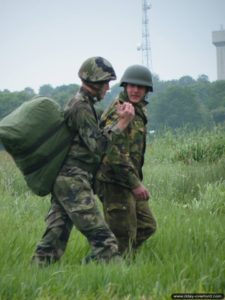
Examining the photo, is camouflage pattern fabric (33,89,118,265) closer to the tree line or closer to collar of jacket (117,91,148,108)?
collar of jacket (117,91,148,108)

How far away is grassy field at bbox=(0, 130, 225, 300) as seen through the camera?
4364 mm

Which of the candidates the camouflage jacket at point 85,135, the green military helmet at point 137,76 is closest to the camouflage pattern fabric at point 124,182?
the green military helmet at point 137,76

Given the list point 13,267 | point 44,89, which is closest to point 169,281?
point 13,267

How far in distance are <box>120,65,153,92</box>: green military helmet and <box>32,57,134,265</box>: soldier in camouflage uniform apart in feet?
1.56

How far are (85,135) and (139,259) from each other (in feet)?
3.60

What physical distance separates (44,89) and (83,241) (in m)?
71.0

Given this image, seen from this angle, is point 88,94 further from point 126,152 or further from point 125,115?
point 126,152

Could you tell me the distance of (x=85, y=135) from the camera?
5.02 m

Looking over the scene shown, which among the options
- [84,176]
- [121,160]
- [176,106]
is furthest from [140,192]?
[176,106]

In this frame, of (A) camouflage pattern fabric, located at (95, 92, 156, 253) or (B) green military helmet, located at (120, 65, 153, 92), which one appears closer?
(A) camouflage pattern fabric, located at (95, 92, 156, 253)

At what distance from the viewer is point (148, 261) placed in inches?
209

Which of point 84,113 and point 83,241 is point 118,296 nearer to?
point 84,113

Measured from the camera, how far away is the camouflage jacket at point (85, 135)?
198 inches

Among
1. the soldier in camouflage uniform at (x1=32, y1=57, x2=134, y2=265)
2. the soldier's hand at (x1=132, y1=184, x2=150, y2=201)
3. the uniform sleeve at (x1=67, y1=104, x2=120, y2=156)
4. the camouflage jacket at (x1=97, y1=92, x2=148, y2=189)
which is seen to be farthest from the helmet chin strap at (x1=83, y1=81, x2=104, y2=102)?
the soldier's hand at (x1=132, y1=184, x2=150, y2=201)
